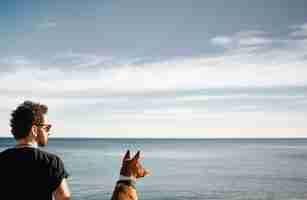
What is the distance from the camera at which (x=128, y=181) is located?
20.0 feet

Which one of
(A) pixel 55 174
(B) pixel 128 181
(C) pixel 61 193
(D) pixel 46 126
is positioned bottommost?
(B) pixel 128 181

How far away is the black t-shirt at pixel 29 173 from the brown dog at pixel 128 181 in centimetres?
237

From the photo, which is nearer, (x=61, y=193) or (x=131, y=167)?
(x=61, y=193)

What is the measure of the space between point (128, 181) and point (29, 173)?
9.11ft

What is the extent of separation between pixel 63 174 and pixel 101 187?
27.1 meters

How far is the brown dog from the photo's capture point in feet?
19.0

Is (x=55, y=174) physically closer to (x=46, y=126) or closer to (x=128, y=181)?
(x=46, y=126)

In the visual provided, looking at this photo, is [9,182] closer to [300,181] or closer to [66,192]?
[66,192]

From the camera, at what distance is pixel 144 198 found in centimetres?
2527

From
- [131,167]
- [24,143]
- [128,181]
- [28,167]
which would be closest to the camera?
[28,167]

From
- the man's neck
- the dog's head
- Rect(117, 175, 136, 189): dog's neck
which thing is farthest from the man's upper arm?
the dog's head

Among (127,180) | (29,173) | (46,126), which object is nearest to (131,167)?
(127,180)

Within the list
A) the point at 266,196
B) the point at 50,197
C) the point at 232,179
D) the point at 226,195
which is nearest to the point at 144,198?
the point at 226,195

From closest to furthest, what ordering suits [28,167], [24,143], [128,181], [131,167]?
1. [28,167]
2. [24,143]
3. [128,181]
4. [131,167]
